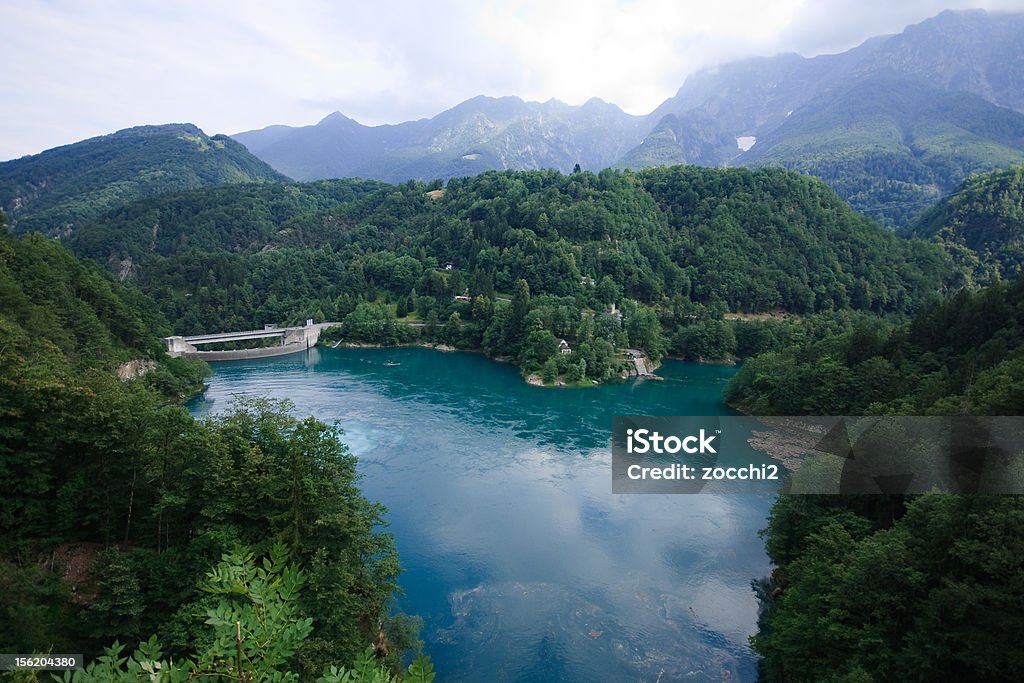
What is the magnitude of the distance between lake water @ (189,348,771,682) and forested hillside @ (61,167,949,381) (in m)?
10.9

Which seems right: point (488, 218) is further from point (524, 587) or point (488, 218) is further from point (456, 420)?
point (524, 587)

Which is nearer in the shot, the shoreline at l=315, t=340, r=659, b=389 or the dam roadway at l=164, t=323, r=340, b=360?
the shoreline at l=315, t=340, r=659, b=389

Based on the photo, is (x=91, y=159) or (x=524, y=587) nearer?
(x=524, y=587)

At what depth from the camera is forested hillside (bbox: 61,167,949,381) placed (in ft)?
144

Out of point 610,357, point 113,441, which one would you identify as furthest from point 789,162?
point 113,441

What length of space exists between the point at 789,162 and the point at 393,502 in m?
128

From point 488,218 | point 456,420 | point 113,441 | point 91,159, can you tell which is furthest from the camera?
point 91,159

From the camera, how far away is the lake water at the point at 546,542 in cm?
1255

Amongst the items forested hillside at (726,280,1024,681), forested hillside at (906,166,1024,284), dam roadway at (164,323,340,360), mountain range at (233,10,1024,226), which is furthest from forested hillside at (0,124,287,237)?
forested hillside at (906,166,1024,284)

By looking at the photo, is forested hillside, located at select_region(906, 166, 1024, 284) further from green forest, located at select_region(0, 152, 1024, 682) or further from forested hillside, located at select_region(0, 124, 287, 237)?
forested hillside, located at select_region(0, 124, 287, 237)

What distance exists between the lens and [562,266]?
4953 centimetres

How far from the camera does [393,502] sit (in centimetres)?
1928

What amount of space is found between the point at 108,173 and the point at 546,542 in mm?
119909

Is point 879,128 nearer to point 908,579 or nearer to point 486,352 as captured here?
point 486,352
